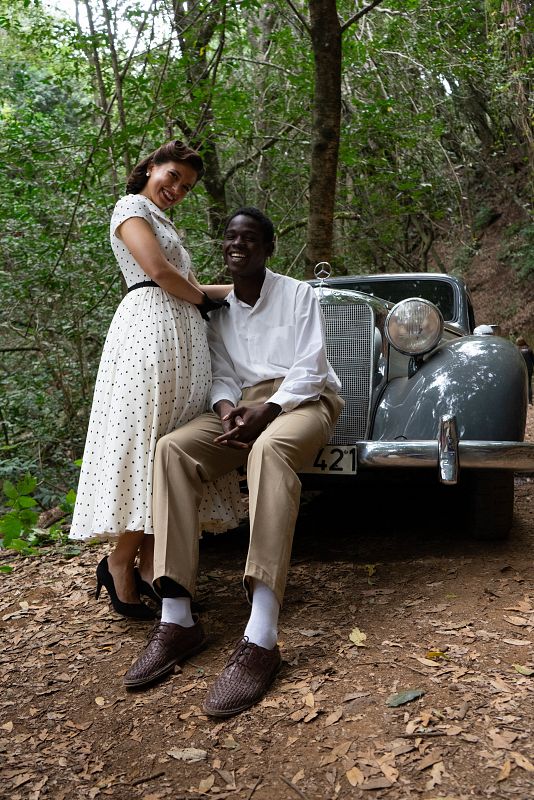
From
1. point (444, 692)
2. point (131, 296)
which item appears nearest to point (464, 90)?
point (131, 296)

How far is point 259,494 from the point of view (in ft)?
8.67

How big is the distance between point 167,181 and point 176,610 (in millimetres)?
1810

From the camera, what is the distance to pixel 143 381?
116 inches

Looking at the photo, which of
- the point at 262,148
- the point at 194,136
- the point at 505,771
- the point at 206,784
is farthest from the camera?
the point at 262,148

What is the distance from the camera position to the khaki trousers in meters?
2.59

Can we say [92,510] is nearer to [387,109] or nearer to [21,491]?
[21,491]

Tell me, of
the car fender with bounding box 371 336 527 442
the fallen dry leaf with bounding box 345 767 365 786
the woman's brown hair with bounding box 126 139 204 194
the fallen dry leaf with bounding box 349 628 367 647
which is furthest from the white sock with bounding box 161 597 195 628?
the woman's brown hair with bounding box 126 139 204 194

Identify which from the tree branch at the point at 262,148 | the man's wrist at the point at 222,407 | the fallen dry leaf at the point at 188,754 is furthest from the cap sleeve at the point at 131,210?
the tree branch at the point at 262,148

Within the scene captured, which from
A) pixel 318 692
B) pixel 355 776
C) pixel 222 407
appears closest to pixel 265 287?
pixel 222 407

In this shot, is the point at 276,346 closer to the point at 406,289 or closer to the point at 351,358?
the point at 351,358

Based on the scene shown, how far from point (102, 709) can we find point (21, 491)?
99.7 inches

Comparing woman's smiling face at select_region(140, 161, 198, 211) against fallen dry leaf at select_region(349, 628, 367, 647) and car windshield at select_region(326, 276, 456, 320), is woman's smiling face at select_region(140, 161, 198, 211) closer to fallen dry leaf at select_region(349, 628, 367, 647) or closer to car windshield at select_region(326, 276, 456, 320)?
car windshield at select_region(326, 276, 456, 320)

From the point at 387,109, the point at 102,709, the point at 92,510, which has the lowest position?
the point at 102,709

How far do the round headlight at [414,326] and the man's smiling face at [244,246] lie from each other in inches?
30.8
